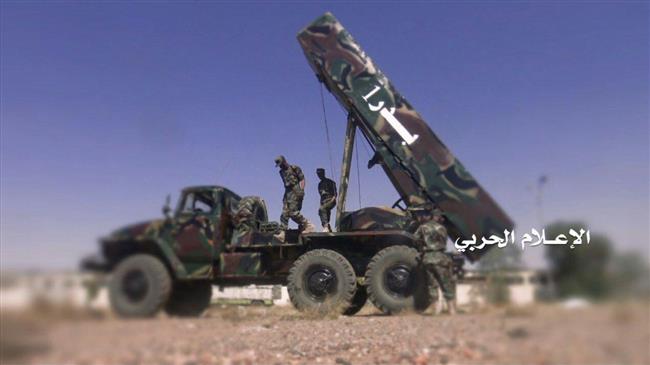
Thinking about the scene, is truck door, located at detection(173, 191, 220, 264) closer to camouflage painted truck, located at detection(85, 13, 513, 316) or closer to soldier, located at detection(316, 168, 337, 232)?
camouflage painted truck, located at detection(85, 13, 513, 316)

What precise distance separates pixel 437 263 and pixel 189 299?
271cm

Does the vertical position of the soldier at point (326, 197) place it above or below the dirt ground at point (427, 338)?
above

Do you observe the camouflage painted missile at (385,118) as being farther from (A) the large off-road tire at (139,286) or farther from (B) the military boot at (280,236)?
(A) the large off-road tire at (139,286)

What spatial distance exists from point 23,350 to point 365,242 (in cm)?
558

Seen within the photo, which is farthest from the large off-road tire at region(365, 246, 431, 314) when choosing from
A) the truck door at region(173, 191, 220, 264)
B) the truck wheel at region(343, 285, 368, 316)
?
the truck door at region(173, 191, 220, 264)

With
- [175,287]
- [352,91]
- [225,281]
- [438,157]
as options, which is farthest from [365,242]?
[175,287]

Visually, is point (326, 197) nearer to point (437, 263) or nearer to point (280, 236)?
point (280, 236)

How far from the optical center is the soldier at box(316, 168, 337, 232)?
23.4ft

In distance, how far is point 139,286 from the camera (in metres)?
2.35

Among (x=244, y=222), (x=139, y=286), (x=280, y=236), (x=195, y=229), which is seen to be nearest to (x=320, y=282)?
(x=280, y=236)

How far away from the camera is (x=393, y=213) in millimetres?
7062

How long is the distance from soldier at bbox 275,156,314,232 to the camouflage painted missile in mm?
1932

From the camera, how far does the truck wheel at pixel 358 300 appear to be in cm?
738

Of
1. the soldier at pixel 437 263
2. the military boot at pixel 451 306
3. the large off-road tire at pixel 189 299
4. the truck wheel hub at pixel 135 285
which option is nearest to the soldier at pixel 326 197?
the soldier at pixel 437 263
